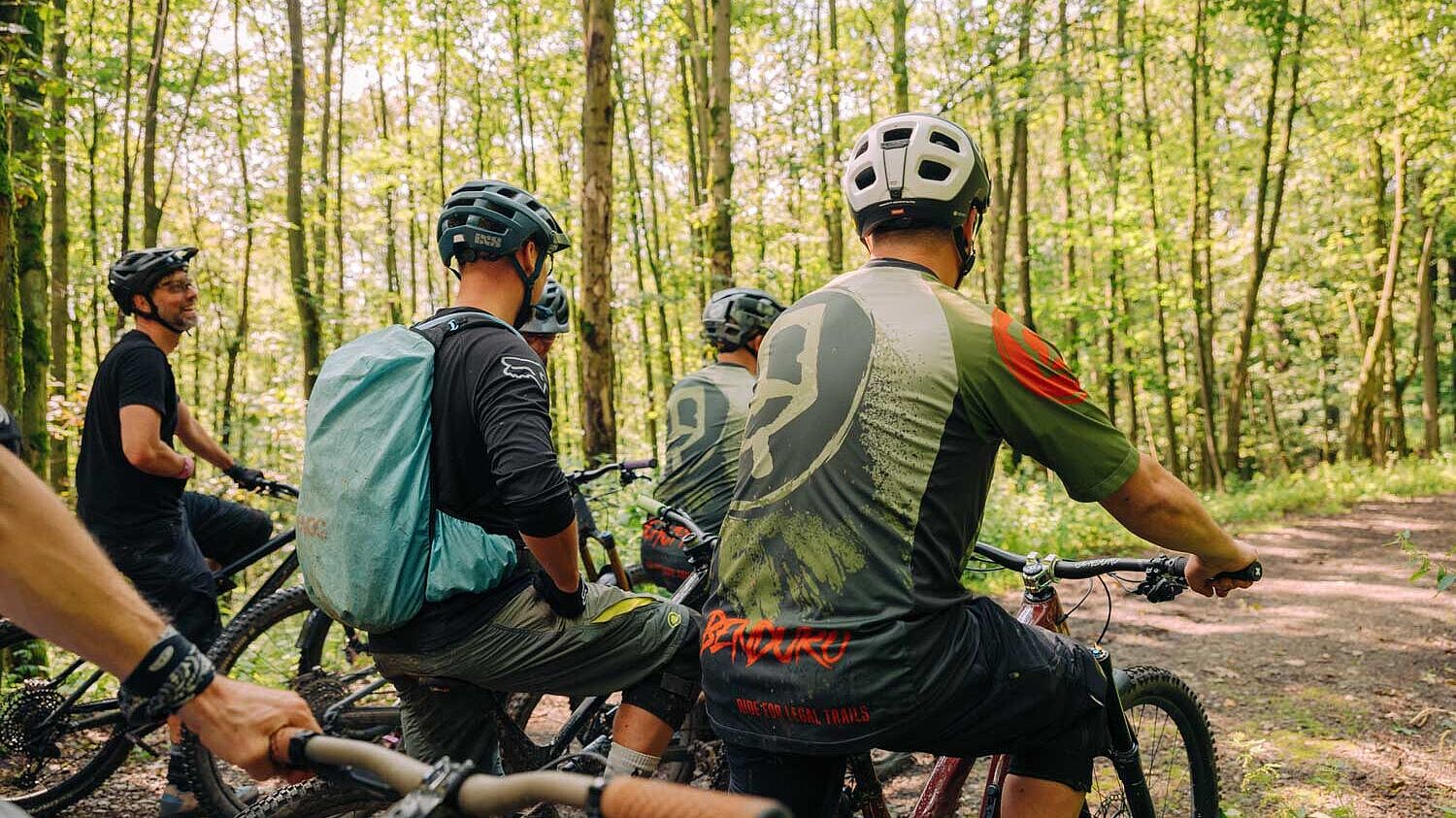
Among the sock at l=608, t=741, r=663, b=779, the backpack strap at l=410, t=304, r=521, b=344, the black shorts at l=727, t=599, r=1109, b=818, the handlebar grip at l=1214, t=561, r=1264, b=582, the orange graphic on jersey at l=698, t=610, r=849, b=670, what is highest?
the backpack strap at l=410, t=304, r=521, b=344

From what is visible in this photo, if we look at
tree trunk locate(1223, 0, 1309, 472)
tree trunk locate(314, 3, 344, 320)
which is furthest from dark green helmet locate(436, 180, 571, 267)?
tree trunk locate(1223, 0, 1309, 472)

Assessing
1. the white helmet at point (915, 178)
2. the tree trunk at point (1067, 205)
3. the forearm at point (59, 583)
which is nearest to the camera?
the forearm at point (59, 583)

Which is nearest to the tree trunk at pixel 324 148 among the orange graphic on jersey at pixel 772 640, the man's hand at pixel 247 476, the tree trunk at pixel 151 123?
the tree trunk at pixel 151 123

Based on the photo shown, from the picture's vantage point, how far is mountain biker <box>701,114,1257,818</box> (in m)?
2.18

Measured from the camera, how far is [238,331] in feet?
57.5

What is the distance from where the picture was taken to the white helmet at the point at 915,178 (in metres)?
2.54

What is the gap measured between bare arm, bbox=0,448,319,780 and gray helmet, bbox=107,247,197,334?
3746 mm

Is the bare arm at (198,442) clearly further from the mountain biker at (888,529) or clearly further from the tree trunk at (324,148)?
the tree trunk at (324,148)

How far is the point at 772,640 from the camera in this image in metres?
2.24

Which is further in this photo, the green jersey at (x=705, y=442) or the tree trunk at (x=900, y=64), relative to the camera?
the tree trunk at (x=900, y=64)

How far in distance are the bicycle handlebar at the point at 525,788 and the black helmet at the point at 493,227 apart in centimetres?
198

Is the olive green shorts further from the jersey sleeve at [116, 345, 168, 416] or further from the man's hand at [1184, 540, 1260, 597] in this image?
the jersey sleeve at [116, 345, 168, 416]

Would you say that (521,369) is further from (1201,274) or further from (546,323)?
(1201,274)

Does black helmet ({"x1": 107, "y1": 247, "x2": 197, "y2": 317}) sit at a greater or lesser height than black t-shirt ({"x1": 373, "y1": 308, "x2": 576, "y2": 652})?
greater
